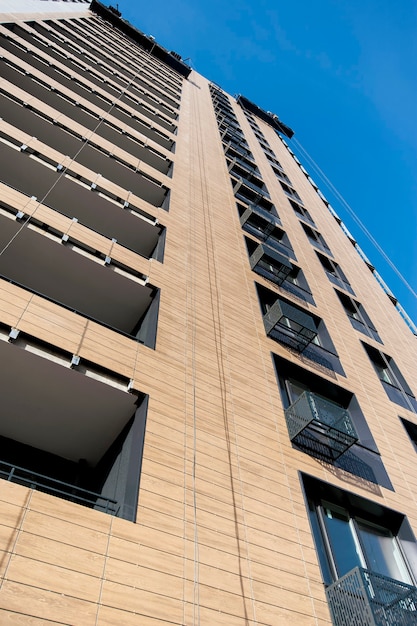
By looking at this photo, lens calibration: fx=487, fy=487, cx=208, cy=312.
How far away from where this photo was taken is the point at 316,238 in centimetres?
2717

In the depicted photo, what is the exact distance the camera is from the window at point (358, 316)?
2019 cm

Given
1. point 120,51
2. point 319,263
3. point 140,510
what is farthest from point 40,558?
point 120,51

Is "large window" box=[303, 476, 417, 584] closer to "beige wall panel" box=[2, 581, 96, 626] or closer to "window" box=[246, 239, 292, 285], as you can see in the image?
"beige wall panel" box=[2, 581, 96, 626]

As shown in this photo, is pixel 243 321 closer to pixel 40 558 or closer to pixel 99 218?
pixel 99 218

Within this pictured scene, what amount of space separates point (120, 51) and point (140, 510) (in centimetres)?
4000

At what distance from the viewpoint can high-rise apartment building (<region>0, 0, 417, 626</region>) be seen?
6.72 meters

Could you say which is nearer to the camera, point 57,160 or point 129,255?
point 129,255

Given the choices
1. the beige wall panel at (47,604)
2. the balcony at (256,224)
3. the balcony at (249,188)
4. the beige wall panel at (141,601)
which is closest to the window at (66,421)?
the beige wall panel at (141,601)

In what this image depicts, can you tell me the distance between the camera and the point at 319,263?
23578 millimetres

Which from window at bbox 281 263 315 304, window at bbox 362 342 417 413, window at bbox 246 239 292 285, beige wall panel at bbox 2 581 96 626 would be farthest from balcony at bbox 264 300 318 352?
beige wall panel at bbox 2 581 96 626

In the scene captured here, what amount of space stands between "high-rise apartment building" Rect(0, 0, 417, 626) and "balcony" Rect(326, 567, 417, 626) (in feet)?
0.11

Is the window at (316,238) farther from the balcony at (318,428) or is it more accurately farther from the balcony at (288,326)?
the balcony at (318,428)

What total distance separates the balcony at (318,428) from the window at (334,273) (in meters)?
11.8

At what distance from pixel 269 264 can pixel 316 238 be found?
373 inches
